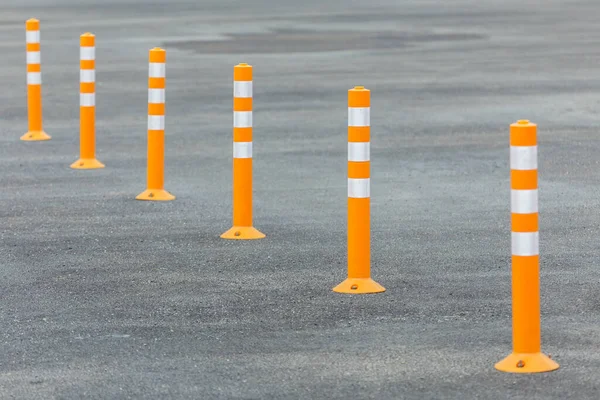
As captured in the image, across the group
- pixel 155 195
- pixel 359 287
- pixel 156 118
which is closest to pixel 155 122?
pixel 156 118

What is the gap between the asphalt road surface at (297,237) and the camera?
21.8 ft

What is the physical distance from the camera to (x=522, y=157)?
6469mm

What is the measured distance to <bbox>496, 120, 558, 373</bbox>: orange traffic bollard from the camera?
21.4 feet

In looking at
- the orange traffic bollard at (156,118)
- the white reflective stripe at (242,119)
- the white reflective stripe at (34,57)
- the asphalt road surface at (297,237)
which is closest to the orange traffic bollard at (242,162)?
the white reflective stripe at (242,119)

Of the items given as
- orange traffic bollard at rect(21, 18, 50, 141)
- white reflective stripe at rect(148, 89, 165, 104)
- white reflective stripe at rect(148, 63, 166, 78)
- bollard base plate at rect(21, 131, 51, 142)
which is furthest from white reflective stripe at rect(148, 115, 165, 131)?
bollard base plate at rect(21, 131, 51, 142)

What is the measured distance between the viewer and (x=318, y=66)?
21.5m

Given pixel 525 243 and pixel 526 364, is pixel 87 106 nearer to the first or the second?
pixel 525 243

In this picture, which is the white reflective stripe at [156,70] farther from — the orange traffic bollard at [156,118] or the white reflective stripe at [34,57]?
the white reflective stripe at [34,57]

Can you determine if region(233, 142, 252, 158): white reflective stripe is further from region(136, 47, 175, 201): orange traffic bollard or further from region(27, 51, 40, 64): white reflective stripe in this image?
region(27, 51, 40, 64): white reflective stripe

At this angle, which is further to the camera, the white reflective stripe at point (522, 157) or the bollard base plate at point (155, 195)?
the bollard base plate at point (155, 195)

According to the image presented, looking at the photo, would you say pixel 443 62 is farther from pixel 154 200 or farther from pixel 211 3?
pixel 211 3

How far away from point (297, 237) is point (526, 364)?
3623mm

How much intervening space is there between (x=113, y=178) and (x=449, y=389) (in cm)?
697

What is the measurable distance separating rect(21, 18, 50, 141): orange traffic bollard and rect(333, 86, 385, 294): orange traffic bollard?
734 centimetres
